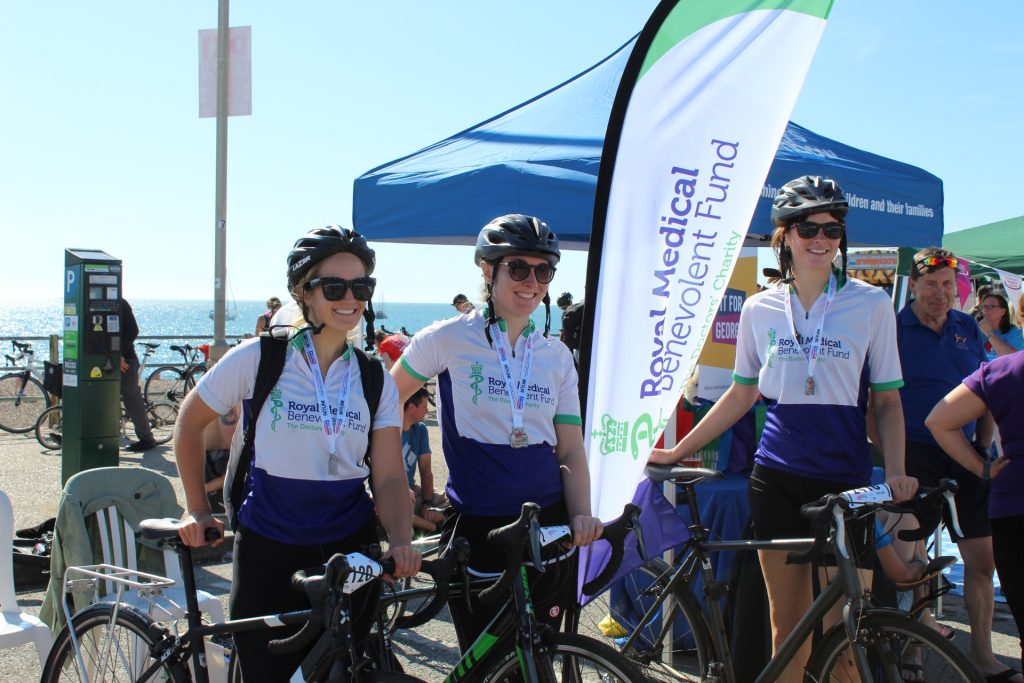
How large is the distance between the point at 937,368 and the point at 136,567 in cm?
391

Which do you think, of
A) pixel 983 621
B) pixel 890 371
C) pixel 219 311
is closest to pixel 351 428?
pixel 890 371

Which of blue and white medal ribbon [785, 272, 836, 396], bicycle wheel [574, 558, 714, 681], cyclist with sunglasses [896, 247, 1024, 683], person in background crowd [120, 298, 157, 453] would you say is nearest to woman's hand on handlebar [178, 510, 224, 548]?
bicycle wheel [574, 558, 714, 681]

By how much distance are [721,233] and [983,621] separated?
237cm

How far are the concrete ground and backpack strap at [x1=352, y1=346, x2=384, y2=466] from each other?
2.11 m

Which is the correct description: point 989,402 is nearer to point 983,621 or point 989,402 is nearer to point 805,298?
point 805,298

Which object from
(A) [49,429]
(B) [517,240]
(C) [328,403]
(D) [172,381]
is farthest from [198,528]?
(D) [172,381]

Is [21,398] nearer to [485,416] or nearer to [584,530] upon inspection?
[485,416]

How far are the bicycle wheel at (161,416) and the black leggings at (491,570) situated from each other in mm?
9725

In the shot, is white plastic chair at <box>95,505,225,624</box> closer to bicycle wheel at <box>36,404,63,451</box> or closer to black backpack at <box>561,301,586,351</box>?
black backpack at <box>561,301,586,351</box>

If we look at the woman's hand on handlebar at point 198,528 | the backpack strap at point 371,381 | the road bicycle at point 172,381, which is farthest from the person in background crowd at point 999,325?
the road bicycle at point 172,381

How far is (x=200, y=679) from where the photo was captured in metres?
2.66

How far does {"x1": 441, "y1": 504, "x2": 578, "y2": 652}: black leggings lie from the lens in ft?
9.12

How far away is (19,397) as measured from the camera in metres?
11.9

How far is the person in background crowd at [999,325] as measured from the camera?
7.46 metres
